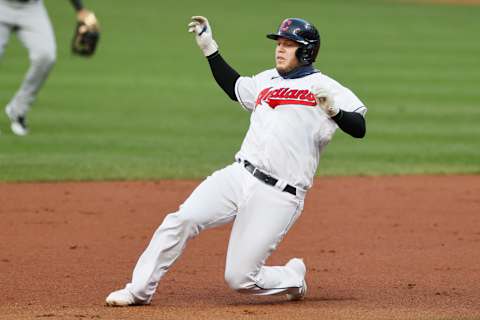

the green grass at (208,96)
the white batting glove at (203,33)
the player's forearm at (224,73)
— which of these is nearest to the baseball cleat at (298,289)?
Result: the player's forearm at (224,73)

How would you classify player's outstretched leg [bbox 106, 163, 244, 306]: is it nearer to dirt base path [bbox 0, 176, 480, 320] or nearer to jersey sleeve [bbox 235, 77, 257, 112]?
dirt base path [bbox 0, 176, 480, 320]

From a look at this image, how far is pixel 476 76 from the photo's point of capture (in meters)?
20.1

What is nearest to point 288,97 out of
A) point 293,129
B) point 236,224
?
point 293,129

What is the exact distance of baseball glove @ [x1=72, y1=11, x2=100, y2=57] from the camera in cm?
1309

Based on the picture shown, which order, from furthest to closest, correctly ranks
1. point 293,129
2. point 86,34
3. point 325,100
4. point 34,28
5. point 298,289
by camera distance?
1. point 86,34
2. point 34,28
3. point 298,289
4. point 293,129
5. point 325,100

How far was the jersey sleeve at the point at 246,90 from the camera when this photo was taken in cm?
679

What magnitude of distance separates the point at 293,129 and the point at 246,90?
49 centimetres

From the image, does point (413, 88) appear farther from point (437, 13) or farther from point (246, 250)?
point (437, 13)

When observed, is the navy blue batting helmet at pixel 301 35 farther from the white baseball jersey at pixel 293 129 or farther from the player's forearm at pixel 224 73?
the player's forearm at pixel 224 73

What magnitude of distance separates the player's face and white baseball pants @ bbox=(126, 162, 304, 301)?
2.13 ft

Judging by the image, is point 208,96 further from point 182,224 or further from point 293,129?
point 182,224

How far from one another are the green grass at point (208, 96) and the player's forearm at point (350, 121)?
5563 millimetres

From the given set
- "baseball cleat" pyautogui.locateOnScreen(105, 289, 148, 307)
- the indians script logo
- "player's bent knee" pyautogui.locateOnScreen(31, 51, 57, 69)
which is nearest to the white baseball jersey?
the indians script logo

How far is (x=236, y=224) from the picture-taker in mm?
6555
